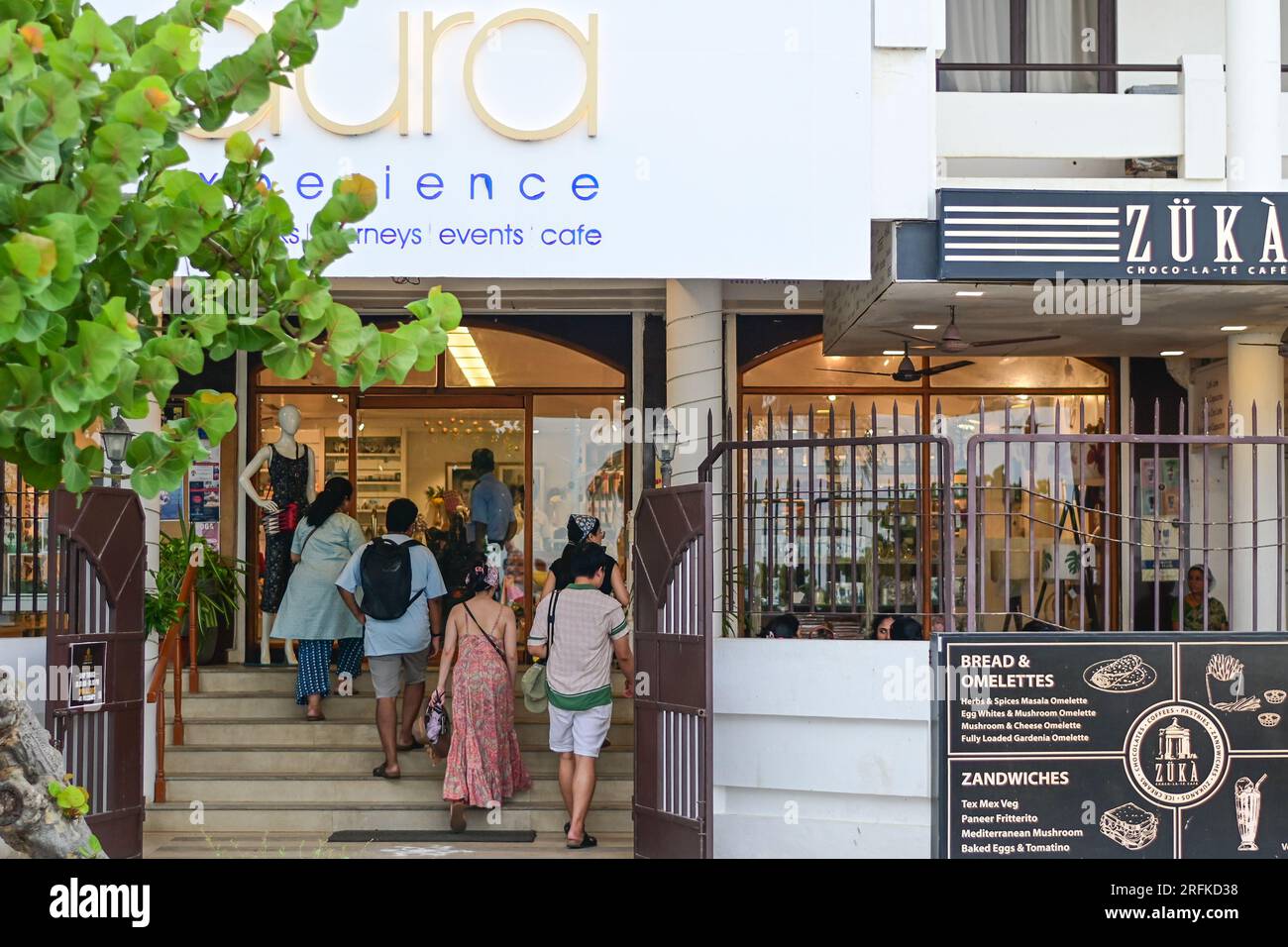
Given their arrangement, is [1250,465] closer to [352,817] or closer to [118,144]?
[352,817]

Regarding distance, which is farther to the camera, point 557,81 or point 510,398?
point 510,398

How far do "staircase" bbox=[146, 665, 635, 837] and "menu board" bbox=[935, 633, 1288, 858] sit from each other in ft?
8.26

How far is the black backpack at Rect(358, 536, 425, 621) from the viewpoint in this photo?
8.97 meters

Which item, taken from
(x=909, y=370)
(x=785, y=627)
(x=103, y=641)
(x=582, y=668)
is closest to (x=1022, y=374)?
(x=909, y=370)

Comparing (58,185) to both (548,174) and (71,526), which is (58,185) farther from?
(548,174)

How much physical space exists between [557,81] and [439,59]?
2.41 feet

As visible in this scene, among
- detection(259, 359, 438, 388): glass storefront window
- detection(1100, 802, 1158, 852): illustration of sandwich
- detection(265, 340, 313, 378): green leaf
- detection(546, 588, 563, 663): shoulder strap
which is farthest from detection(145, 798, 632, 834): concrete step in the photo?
detection(265, 340, 313, 378): green leaf

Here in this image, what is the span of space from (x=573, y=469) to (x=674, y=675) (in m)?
5.28

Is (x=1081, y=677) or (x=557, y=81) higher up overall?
(x=557, y=81)

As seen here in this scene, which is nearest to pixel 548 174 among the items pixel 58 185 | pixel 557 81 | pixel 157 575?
pixel 557 81

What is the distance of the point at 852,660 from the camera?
7535 millimetres

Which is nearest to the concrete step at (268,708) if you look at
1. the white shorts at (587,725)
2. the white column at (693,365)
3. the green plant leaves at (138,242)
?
the white shorts at (587,725)

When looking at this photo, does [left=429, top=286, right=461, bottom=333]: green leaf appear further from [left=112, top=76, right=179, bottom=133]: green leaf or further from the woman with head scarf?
the woman with head scarf

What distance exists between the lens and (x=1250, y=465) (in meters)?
10.4
